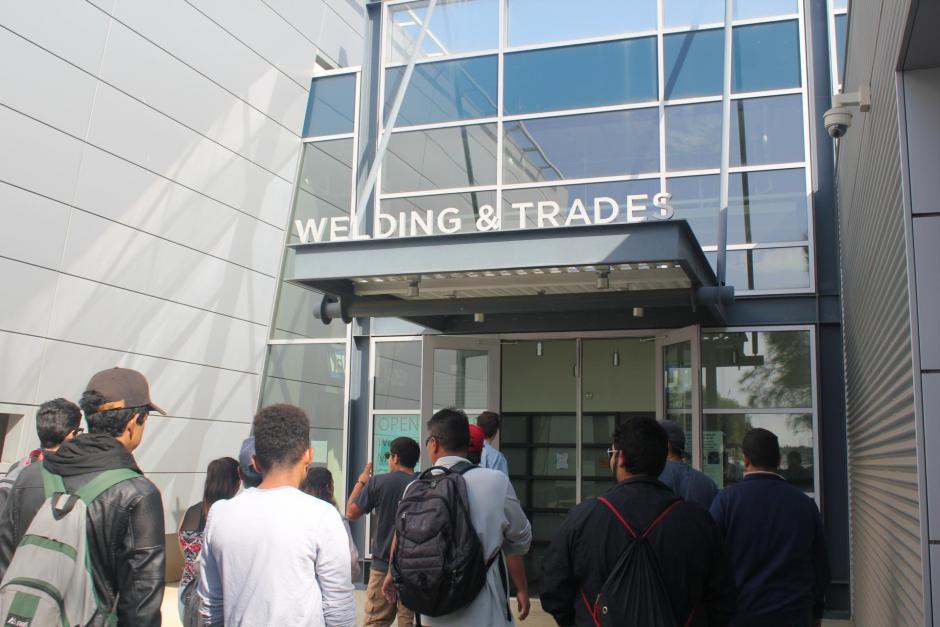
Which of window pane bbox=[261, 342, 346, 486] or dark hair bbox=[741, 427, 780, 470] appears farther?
window pane bbox=[261, 342, 346, 486]

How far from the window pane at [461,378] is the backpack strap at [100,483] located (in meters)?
7.69

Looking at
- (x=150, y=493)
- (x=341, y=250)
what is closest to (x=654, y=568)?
(x=150, y=493)

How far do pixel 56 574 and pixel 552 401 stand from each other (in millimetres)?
10696

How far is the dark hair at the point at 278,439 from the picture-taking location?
3.29m

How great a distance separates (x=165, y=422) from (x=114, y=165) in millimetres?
3244

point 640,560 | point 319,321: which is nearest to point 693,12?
point 319,321

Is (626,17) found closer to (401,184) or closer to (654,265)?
(401,184)

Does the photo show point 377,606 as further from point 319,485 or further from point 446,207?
point 446,207

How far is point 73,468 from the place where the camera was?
10.9 ft

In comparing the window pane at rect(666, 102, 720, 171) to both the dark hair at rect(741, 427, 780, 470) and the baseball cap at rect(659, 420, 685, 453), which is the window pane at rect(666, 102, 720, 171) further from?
the dark hair at rect(741, 427, 780, 470)

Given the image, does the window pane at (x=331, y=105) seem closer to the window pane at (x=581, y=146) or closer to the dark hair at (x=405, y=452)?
the window pane at (x=581, y=146)

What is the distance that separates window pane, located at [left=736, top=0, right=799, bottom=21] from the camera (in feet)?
34.8

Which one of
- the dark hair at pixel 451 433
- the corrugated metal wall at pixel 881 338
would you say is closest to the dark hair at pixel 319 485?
the dark hair at pixel 451 433

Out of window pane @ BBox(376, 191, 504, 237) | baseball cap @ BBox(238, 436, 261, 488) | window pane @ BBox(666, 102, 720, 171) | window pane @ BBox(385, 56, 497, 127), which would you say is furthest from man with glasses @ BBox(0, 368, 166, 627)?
window pane @ BBox(385, 56, 497, 127)
